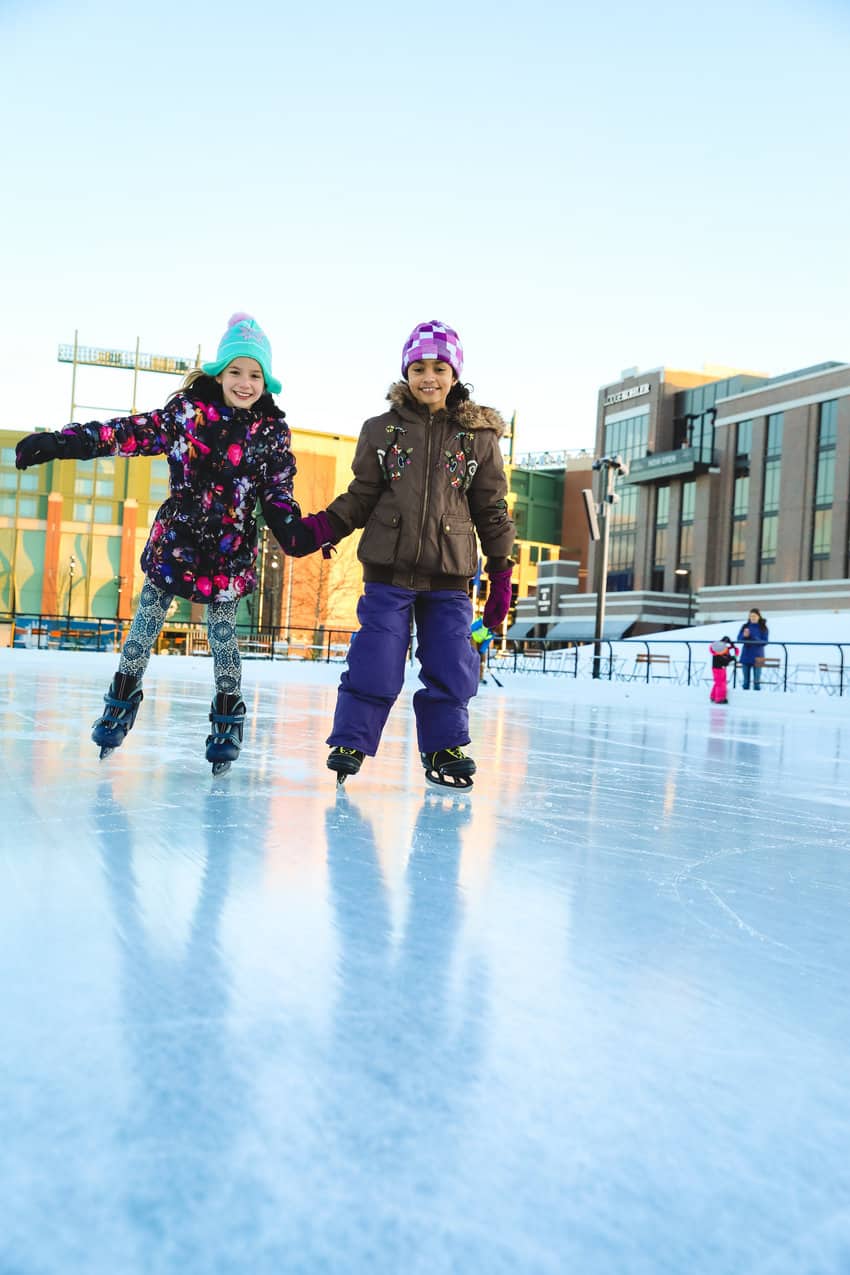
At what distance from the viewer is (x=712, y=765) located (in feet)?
13.5

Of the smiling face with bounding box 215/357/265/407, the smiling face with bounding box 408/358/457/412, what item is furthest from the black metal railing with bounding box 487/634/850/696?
the smiling face with bounding box 215/357/265/407

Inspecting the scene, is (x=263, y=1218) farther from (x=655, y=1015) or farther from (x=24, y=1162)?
(x=655, y=1015)

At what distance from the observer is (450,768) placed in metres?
2.87

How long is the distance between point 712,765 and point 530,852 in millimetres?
2375

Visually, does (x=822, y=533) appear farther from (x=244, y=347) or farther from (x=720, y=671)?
(x=244, y=347)

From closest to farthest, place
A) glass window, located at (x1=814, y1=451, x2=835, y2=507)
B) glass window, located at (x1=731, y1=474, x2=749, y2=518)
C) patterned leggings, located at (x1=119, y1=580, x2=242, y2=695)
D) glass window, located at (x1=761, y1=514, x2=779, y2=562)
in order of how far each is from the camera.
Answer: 1. patterned leggings, located at (x1=119, y1=580, x2=242, y2=695)
2. glass window, located at (x1=814, y1=451, x2=835, y2=507)
3. glass window, located at (x1=761, y1=514, x2=779, y2=562)
4. glass window, located at (x1=731, y1=474, x2=749, y2=518)

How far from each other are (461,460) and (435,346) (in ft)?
1.13

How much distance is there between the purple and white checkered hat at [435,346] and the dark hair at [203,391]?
47cm

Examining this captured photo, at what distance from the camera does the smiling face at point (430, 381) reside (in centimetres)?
295

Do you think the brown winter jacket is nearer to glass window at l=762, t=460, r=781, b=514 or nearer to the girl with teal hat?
the girl with teal hat

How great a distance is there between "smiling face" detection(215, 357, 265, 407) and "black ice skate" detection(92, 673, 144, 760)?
0.89m

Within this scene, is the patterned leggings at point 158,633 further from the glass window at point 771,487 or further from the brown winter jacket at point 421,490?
the glass window at point 771,487

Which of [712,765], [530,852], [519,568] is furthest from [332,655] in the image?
[519,568]

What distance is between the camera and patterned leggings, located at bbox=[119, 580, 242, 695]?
304 centimetres
